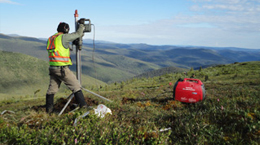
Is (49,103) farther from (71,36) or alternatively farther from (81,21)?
(81,21)

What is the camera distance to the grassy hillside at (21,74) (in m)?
111

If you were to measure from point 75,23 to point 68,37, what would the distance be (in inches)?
34.6

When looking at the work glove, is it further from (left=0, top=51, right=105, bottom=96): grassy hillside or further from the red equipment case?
(left=0, top=51, right=105, bottom=96): grassy hillside

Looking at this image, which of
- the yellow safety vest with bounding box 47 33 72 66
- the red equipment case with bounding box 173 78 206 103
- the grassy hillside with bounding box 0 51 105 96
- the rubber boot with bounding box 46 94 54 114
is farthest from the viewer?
the grassy hillside with bounding box 0 51 105 96

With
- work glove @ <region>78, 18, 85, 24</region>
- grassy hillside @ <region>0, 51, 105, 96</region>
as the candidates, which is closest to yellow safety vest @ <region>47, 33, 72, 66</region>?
work glove @ <region>78, 18, 85, 24</region>

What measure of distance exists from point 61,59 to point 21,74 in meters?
Answer: 137

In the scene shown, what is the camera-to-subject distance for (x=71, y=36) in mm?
6445

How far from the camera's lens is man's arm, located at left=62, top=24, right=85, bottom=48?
634 cm

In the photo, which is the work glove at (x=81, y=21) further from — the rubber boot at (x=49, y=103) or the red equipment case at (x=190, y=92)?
the red equipment case at (x=190, y=92)

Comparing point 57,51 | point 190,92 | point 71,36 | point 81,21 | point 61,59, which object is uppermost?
point 81,21

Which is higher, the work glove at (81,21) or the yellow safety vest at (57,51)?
the work glove at (81,21)

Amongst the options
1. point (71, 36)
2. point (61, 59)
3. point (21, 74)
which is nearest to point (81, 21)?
point (71, 36)

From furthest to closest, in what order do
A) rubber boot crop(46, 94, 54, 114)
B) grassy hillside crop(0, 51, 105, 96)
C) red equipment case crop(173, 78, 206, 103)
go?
grassy hillside crop(0, 51, 105, 96)
red equipment case crop(173, 78, 206, 103)
rubber boot crop(46, 94, 54, 114)

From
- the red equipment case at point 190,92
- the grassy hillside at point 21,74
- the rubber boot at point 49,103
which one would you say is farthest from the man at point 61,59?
the grassy hillside at point 21,74
